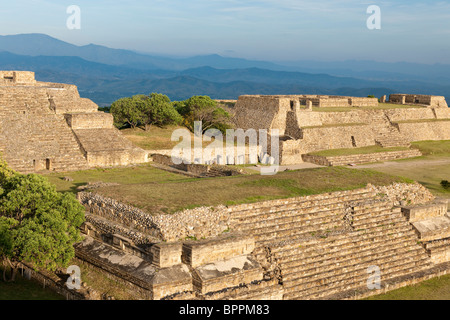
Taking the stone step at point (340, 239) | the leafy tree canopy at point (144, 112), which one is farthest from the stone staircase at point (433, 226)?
the leafy tree canopy at point (144, 112)

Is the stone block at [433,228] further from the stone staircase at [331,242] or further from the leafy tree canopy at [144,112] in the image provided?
the leafy tree canopy at [144,112]

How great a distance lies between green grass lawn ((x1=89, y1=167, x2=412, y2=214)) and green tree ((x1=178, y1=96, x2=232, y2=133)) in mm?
19312

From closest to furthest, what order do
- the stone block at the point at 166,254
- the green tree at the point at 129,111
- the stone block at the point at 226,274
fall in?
the stone block at the point at 226,274 < the stone block at the point at 166,254 < the green tree at the point at 129,111

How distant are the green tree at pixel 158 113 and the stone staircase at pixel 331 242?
68.6 feet

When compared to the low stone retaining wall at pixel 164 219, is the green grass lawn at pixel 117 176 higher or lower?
lower

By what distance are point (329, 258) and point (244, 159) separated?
1944 cm

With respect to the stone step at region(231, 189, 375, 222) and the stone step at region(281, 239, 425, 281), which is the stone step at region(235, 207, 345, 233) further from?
the stone step at region(281, 239, 425, 281)

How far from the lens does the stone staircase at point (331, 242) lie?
16031 millimetres

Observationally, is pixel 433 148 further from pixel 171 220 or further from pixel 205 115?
pixel 171 220

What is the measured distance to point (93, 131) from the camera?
32812 mm

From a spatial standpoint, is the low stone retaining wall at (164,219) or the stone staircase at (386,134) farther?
the stone staircase at (386,134)

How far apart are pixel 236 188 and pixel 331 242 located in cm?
394

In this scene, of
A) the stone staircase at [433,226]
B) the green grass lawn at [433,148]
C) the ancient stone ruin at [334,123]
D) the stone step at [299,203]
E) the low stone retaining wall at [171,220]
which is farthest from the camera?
the green grass lawn at [433,148]

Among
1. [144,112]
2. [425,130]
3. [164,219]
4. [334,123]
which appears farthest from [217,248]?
[425,130]
